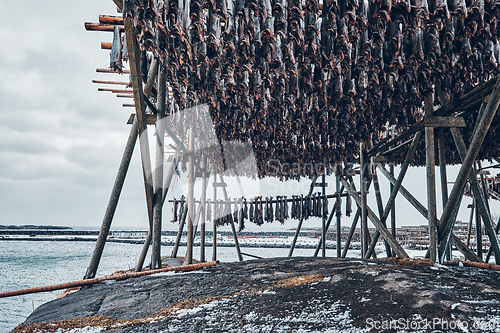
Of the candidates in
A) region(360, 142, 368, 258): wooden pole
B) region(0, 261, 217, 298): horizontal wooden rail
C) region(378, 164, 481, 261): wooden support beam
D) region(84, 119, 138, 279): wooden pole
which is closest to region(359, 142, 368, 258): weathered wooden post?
region(360, 142, 368, 258): wooden pole

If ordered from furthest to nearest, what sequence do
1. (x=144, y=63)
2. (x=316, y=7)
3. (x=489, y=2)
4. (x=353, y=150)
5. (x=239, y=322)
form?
(x=353, y=150) < (x=144, y=63) < (x=489, y=2) < (x=316, y=7) < (x=239, y=322)

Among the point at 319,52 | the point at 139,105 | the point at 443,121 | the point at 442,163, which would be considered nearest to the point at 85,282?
the point at 139,105

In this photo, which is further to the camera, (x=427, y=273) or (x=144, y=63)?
(x=144, y=63)

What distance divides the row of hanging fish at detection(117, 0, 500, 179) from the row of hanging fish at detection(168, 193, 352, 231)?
458 cm

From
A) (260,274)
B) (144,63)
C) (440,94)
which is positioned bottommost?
(260,274)

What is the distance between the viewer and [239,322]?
6.54ft

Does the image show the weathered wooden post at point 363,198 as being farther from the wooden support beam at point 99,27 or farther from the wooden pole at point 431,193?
the wooden support beam at point 99,27

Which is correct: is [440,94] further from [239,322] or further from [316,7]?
[239,322]

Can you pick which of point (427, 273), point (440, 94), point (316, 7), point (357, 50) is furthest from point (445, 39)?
point (427, 273)

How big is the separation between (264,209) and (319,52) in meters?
7.46

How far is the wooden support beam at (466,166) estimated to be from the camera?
3326mm

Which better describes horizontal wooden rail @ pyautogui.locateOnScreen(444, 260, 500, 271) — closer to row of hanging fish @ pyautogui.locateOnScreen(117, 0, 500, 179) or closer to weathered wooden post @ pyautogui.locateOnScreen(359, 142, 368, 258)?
row of hanging fish @ pyautogui.locateOnScreen(117, 0, 500, 179)

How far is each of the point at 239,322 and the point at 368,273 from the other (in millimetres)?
1454

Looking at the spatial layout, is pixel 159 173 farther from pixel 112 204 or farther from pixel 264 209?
pixel 264 209
